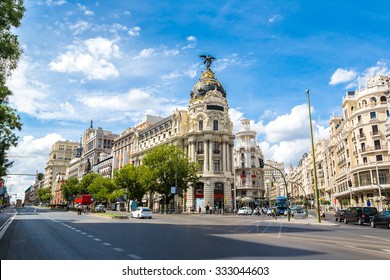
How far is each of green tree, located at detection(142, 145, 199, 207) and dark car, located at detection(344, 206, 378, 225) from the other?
2929 cm

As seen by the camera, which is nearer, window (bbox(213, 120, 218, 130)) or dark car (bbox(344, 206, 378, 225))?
dark car (bbox(344, 206, 378, 225))

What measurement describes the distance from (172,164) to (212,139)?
1370 centimetres

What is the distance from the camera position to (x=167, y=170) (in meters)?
55.4

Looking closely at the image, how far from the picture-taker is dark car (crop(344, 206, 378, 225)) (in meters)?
29.5

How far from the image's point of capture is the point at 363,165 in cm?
5656

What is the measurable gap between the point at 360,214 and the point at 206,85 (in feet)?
154

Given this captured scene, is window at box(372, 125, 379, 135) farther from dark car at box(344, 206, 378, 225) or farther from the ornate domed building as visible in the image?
dark car at box(344, 206, 378, 225)

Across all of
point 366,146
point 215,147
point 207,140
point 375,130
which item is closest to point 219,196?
point 215,147

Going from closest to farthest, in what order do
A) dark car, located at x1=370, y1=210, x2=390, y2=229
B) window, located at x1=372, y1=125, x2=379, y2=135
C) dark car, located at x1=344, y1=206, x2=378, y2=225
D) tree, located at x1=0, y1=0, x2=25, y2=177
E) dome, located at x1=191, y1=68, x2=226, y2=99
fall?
tree, located at x1=0, y1=0, x2=25, y2=177 → dark car, located at x1=370, y1=210, x2=390, y2=229 → dark car, located at x1=344, y1=206, x2=378, y2=225 → window, located at x1=372, y1=125, x2=379, y2=135 → dome, located at x1=191, y1=68, x2=226, y2=99

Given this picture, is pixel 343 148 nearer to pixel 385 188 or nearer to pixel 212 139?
pixel 385 188

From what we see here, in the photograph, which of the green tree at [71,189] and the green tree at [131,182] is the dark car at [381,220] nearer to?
the green tree at [131,182]

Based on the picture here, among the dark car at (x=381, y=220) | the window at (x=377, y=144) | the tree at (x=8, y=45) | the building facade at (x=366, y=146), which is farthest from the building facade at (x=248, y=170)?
the tree at (x=8, y=45)

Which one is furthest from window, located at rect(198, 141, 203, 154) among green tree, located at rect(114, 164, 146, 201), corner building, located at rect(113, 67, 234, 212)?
green tree, located at rect(114, 164, 146, 201)
